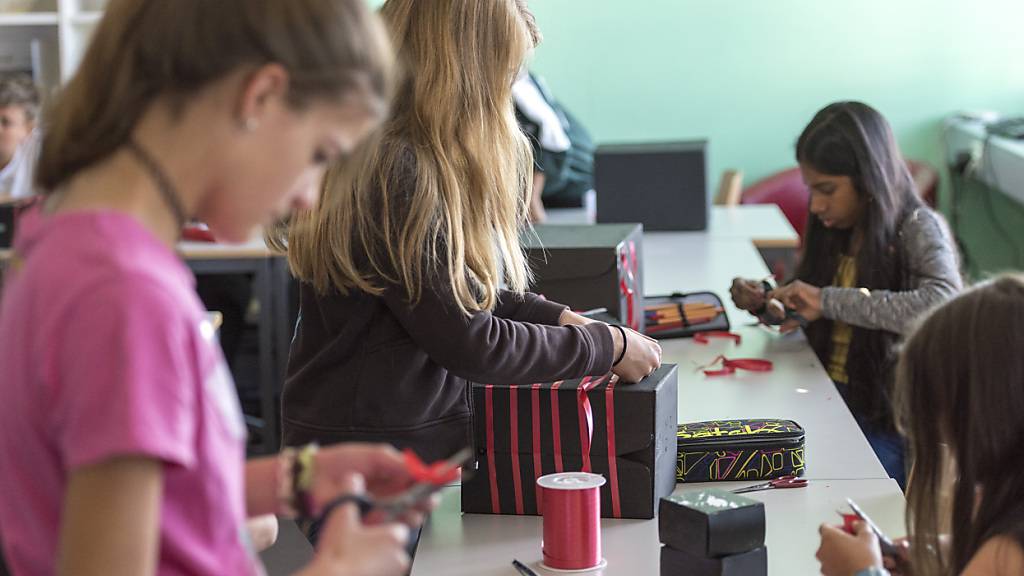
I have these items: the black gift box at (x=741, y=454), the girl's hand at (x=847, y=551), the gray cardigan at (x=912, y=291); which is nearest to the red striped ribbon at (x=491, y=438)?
the black gift box at (x=741, y=454)

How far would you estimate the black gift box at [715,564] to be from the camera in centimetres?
126

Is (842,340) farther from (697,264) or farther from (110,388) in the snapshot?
(110,388)

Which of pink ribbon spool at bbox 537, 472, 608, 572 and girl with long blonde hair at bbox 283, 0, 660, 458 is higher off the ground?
girl with long blonde hair at bbox 283, 0, 660, 458

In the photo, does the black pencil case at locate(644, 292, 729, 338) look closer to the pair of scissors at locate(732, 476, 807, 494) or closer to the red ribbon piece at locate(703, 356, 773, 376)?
the red ribbon piece at locate(703, 356, 773, 376)

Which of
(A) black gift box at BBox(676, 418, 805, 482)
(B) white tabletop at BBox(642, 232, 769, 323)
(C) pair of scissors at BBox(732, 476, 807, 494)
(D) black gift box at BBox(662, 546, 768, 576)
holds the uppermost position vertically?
(D) black gift box at BBox(662, 546, 768, 576)

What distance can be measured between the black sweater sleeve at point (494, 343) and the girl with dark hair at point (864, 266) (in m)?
1.03

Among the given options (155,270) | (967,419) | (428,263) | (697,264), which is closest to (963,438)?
(967,419)

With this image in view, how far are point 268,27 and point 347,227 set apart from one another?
0.79m

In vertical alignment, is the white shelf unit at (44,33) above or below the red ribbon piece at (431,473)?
above

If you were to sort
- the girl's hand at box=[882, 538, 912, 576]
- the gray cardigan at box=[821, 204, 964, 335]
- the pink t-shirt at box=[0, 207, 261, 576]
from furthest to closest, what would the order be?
1. the gray cardigan at box=[821, 204, 964, 335]
2. the girl's hand at box=[882, 538, 912, 576]
3. the pink t-shirt at box=[0, 207, 261, 576]

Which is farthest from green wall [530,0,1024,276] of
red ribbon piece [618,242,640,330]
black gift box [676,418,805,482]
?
black gift box [676,418,805,482]

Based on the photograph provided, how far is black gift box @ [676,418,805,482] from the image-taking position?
1694mm

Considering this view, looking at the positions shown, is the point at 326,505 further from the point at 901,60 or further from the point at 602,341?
the point at 901,60

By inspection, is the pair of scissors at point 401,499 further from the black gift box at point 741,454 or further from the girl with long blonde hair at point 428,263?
the black gift box at point 741,454
